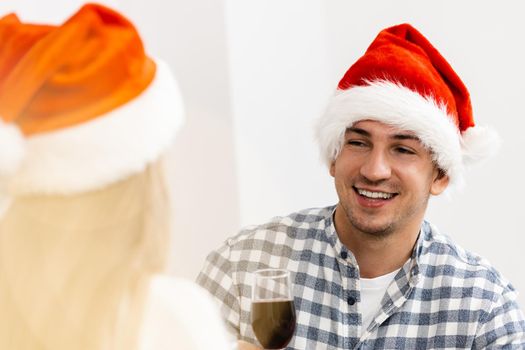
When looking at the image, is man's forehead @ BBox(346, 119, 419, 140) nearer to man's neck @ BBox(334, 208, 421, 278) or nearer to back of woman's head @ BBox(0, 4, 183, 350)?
man's neck @ BBox(334, 208, 421, 278)

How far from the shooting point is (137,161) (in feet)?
2.95

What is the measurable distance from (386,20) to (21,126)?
7.64 ft

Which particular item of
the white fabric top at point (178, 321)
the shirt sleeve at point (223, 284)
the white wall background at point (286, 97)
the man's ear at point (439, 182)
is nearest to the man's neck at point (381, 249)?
the man's ear at point (439, 182)

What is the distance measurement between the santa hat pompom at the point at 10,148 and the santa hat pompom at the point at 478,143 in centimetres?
151

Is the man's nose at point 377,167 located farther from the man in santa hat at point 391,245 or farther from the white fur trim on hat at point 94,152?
the white fur trim on hat at point 94,152

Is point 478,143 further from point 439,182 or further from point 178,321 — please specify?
point 178,321

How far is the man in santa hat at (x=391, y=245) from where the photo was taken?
198 centimetres

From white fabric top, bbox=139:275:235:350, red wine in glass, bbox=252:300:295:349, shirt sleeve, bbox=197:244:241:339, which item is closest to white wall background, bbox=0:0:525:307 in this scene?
shirt sleeve, bbox=197:244:241:339

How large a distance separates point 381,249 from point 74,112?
4.42 feet

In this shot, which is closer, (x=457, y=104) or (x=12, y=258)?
(x=12, y=258)

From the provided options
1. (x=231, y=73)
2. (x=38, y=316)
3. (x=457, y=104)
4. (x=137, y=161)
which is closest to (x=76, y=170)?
→ (x=137, y=161)

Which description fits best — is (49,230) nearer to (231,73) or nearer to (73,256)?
(73,256)

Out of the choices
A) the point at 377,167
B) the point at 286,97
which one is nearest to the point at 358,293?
the point at 377,167

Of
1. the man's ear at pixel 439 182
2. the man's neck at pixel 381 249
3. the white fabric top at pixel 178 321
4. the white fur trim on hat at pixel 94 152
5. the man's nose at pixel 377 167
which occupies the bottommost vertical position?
the man's neck at pixel 381 249
